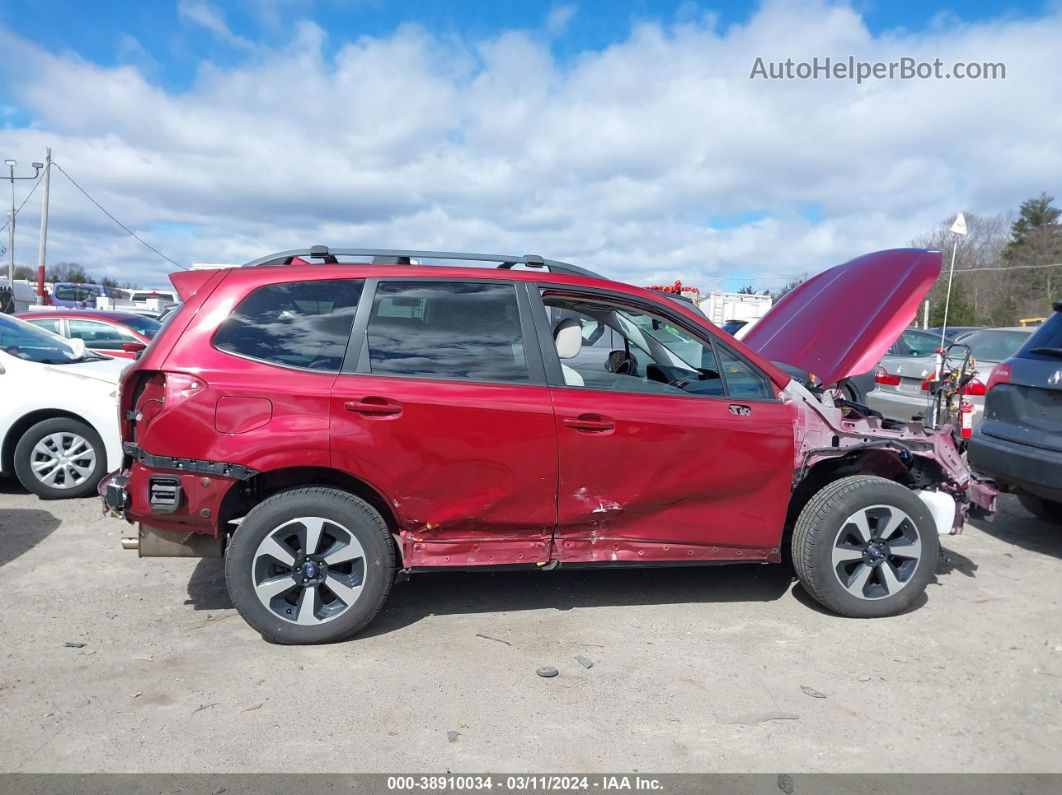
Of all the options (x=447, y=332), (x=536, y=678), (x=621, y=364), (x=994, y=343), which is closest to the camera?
(x=536, y=678)

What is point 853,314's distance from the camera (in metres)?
5.05

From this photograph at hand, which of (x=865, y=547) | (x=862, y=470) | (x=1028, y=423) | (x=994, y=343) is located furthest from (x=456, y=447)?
(x=994, y=343)

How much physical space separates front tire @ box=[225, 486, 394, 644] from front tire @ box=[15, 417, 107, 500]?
3.36 meters

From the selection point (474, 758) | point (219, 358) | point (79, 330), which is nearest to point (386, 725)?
point (474, 758)

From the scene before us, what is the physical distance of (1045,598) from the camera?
15.1 feet

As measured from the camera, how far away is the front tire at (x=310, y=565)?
3.65m

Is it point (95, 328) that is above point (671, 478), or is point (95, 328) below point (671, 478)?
above

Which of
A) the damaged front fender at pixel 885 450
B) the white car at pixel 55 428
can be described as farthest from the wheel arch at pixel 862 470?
the white car at pixel 55 428

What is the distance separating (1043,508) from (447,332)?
16.9 ft

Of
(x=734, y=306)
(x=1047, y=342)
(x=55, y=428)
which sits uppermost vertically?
(x=734, y=306)

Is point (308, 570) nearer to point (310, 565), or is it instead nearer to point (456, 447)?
point (310, 565)

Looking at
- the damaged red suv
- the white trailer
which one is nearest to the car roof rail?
the damaged red suv

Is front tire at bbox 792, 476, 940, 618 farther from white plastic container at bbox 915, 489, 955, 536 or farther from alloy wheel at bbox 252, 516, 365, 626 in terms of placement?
alloy wheel at bbox 252, 516, 365, 626

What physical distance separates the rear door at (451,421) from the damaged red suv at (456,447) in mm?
10
